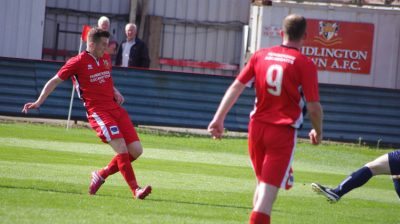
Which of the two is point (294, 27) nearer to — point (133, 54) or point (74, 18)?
point (133, 54)

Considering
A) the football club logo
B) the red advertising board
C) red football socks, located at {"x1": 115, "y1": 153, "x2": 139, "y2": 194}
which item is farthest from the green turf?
the football club logo

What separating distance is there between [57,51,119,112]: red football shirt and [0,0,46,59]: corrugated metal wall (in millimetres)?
13973

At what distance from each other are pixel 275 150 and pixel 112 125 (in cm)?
400

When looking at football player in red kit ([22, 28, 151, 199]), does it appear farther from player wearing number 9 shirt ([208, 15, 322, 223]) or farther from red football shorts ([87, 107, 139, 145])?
player wearing number 9 shirt ([208, 15, 322, 223])

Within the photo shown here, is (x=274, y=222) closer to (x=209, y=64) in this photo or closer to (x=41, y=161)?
(x=41, y=161)

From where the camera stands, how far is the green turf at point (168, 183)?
11.2 meters

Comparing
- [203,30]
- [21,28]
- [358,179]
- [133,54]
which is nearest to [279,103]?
[358,179]

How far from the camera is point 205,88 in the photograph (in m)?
23.7

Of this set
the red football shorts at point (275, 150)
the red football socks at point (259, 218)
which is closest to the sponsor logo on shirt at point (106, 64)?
the red football shorts at point (275, 150)

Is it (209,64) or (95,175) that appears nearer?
(95,175)

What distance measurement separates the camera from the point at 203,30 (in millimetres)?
30875

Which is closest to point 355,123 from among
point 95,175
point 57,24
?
point 57,24

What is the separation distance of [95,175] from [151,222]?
2445 millimetres

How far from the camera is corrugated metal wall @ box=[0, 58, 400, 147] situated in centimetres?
2305
